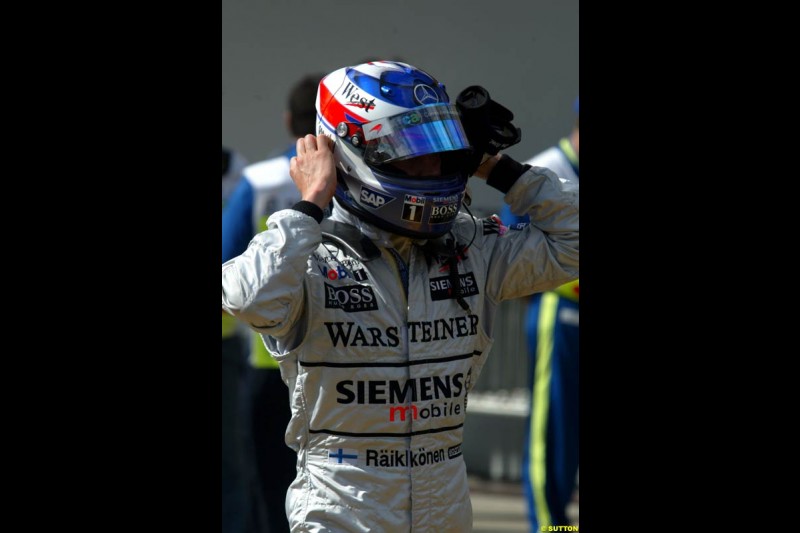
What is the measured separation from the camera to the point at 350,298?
3.13m

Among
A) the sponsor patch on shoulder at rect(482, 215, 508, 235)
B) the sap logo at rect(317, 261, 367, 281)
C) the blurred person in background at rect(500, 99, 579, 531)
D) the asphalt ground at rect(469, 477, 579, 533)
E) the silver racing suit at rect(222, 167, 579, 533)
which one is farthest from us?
the asphalt ground at rect(469, 477, 579, 533)

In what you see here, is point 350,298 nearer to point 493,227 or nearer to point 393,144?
point 393,144

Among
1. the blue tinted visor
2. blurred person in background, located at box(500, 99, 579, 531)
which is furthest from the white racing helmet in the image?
blurred person in background, located at box(500, 99, 579, 531)

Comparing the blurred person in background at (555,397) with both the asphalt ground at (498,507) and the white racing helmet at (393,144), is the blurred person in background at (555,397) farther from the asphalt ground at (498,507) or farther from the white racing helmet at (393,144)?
the white racing helmet at (393,144)

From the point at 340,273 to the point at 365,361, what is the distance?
257mm

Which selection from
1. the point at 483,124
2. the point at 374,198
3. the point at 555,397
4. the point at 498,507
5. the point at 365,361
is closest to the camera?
the point at 365,361

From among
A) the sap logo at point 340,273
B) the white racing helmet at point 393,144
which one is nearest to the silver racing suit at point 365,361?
the sap logo at point 340,273

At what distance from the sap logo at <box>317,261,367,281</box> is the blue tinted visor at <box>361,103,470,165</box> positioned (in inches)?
12.2

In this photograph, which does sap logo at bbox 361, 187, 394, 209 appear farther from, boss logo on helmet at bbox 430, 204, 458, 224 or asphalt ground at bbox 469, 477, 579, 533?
asphalt ground at bbox 469, 477, 579, 533

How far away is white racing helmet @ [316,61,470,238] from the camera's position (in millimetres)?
3166

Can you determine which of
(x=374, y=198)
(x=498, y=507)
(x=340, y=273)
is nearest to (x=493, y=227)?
(x=374, y=198)

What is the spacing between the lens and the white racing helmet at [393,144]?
317cm

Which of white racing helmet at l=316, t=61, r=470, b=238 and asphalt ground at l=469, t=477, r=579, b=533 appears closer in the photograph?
white racing helmet at l=316, t=61, r=470, b=238

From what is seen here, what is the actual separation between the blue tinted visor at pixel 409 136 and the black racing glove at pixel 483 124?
0.17 metres
